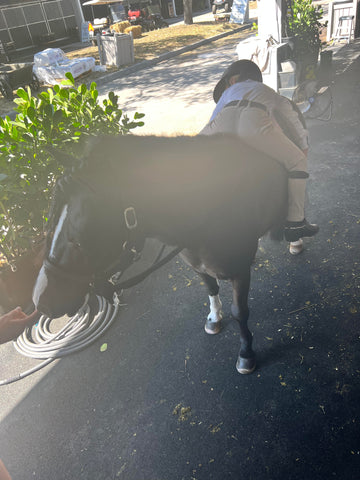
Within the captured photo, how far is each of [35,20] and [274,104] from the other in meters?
28.2

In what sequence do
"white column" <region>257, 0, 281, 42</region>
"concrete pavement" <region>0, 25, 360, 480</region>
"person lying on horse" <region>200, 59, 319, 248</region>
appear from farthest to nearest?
"white column" <region>257, 0, 281, 42</region> < "person lying on horse" <region>200, 59, 319, 248</region> < "concrete pavement" <region>0, 25, 360, 480</region>

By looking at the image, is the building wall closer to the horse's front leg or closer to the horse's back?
the horse's back

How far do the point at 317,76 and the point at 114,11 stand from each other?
24516mm

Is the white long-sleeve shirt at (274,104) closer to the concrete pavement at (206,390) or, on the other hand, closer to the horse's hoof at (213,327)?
the concrete pavement at (206,390)

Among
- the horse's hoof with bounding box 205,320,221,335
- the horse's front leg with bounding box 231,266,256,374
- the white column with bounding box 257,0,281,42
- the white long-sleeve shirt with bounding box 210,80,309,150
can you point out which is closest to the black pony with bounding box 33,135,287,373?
the horse's front leg with bounding box 231,266,256,374

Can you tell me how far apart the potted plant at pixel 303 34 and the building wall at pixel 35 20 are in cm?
2137

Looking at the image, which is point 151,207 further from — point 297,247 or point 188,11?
point 188,11

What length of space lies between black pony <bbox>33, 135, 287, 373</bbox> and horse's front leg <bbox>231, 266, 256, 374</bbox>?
0.76 ft

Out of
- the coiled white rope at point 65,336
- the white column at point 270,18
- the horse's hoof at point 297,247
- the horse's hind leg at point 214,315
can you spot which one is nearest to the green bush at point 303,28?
the white column at point 270,18

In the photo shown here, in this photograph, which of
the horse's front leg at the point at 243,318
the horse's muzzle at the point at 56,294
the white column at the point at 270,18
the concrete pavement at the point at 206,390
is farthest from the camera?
the white column at the point at 270,18

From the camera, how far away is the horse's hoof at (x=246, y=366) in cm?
287

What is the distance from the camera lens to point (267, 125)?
2.54 metres

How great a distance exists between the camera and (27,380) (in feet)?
10.7

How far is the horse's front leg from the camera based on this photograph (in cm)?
260
